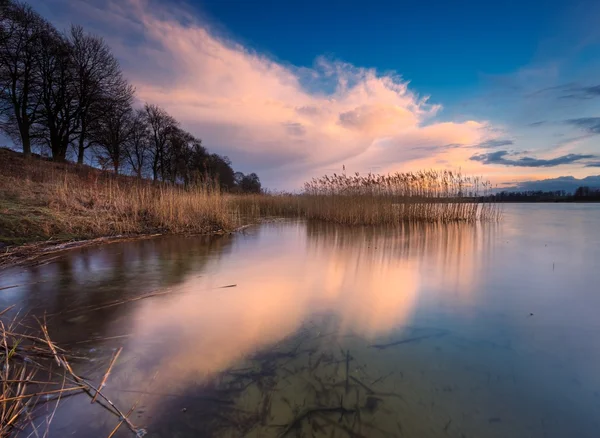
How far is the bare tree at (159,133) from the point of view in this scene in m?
29.0

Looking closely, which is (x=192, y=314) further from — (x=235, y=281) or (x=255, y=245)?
(x=255, y=245)

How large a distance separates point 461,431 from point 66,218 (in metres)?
8.34

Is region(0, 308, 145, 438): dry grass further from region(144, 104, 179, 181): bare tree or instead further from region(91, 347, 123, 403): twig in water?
region(144, 104, 179, 181): bare tree

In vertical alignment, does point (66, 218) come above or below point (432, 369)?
above

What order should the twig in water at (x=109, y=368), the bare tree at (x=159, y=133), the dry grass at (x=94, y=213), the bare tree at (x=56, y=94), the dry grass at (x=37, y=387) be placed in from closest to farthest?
1. the dry grass at (x=37, y=387)
2. the twig in water at (x=109, y=368)
3. the dry grass at (x=94, y=213)
4. the bare tree at (x=56, y=94)
5. the bare tree at (x=159, y=133)

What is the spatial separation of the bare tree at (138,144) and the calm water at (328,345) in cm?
2565

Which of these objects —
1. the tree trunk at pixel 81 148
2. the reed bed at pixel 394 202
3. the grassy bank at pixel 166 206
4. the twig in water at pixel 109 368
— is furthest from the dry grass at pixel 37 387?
the tree trunk at pixel 81 148

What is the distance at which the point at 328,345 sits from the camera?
2146 millimetres

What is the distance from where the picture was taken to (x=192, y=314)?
106 inches

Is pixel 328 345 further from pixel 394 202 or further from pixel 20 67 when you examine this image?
pixel 20 67

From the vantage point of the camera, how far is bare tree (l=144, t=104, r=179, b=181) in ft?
95.2

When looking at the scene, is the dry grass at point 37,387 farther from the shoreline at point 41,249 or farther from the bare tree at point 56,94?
the bare tree at point 56,94

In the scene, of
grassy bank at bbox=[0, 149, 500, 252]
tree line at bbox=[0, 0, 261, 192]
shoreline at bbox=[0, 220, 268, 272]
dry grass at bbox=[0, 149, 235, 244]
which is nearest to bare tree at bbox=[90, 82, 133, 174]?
tree line at bbox=[0, 0, 261, 192]

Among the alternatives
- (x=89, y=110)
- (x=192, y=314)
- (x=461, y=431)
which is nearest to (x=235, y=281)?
(x=192, y=314)
